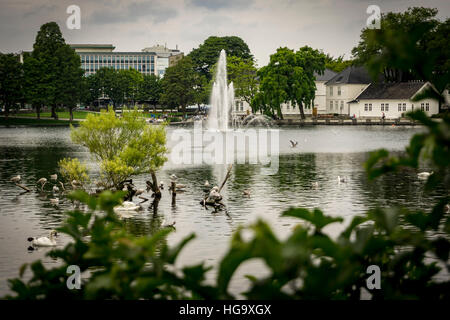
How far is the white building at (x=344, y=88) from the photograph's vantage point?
385ft

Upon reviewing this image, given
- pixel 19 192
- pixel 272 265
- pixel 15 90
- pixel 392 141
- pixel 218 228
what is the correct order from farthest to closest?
1. pixel 15 90
2. pixel 392 141
3. pixel 19 192
4. pixel 218 228
5. pixel 272 265

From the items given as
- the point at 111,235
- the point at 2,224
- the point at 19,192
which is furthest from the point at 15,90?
the point at 111,235

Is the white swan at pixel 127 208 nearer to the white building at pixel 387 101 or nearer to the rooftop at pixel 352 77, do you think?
the white building at pixel 387 101

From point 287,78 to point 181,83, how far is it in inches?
1445

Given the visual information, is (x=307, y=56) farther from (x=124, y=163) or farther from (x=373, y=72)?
(x=373, y=72)

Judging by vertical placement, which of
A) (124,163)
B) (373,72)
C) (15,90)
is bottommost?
(124,163)

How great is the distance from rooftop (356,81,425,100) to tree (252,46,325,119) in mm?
12159

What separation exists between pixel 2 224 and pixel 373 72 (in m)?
20.6

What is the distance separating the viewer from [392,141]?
5997 centimetres

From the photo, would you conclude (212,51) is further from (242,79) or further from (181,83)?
(242,79)

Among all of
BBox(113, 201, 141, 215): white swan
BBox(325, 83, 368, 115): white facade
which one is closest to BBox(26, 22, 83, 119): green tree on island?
BBox(325, 83, 368, 115): white facade

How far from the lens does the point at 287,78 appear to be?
97938 millimetres

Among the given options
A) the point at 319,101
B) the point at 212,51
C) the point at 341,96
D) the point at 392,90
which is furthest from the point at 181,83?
the point at 392,90

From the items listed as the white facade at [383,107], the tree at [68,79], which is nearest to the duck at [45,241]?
the tree at [68,79]
